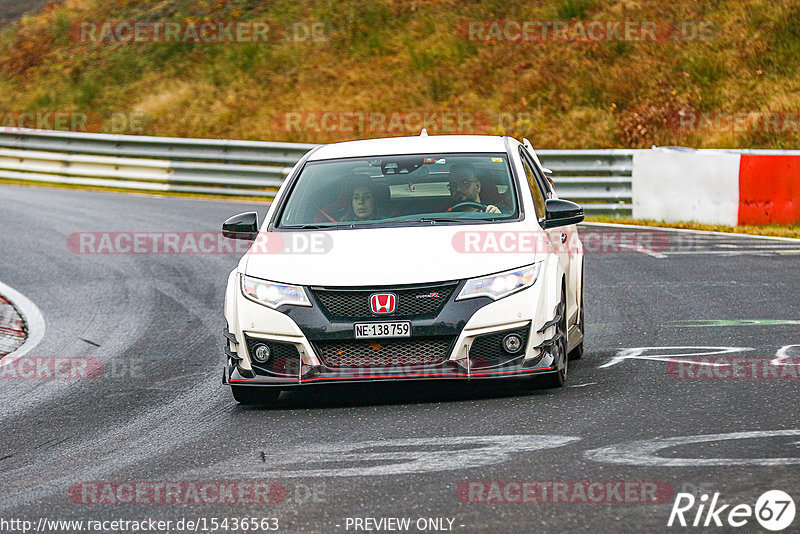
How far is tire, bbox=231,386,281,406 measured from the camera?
7.61 meters

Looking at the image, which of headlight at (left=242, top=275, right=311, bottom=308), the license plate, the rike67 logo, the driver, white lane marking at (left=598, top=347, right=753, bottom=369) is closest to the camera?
the rike67 logo

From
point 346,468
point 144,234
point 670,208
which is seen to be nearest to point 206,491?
point 346,468

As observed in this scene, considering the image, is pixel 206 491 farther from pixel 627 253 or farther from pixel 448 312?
pixel 627 253

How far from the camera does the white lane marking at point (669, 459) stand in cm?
568

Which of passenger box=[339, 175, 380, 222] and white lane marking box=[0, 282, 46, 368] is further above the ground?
passenger box=[339, 175, 380, 222]

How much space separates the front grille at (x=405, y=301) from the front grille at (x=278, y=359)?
34cm

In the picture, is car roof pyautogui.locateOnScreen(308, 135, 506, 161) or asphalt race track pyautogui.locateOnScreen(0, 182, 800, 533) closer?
asphalt race track pyautogui.locateOnScreen(0, 182, 800, 533)

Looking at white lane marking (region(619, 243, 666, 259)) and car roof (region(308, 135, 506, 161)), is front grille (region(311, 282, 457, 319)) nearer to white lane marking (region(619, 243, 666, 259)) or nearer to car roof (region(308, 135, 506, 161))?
car roof (region(308, 135, 506, 161))

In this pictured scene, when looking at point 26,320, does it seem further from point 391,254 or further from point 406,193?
point 391,254

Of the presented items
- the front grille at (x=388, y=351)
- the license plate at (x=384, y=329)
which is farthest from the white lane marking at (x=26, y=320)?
the license plate at (x=384, y=329)

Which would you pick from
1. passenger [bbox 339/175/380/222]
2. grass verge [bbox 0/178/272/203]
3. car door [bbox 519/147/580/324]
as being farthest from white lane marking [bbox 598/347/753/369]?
grass verge [bbox 0/178/272/203]

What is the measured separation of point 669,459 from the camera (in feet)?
19.1

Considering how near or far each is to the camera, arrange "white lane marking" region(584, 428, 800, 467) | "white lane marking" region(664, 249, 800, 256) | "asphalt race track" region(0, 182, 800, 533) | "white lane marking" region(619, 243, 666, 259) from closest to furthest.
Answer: "asphalt race track" region(0, 182, 800, 533) → "white lane marking" region(584, 428, 800, 467) → "white lane marking" region(664, 249, 800, 256) → "white lane marking" region(619, 243, 666, 259)

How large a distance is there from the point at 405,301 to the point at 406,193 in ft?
4.43
